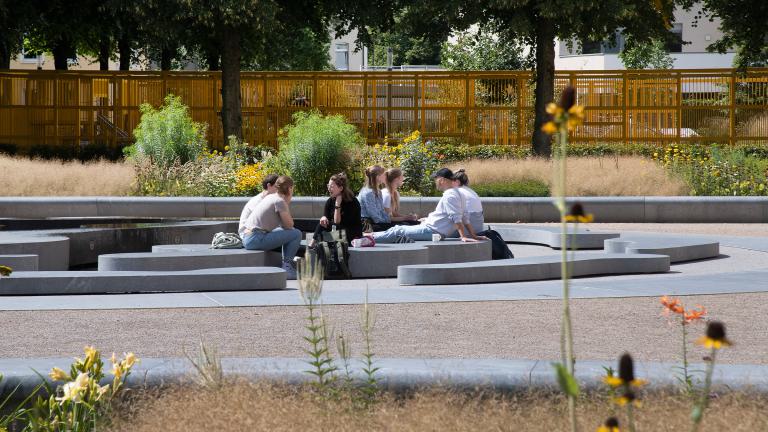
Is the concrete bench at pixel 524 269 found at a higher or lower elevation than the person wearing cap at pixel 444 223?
lower

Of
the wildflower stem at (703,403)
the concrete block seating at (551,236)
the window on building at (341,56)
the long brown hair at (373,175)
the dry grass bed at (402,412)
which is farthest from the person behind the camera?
the window on building at (341,56)


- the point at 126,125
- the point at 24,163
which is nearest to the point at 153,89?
the point at 126,125

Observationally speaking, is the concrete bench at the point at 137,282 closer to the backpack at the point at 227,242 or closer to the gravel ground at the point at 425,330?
the gravel ground at the point at 425,330

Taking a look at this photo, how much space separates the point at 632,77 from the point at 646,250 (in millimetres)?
19725

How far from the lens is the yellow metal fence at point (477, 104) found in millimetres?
32531

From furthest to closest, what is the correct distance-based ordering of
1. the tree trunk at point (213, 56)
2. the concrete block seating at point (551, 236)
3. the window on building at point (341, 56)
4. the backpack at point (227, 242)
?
the window on building at point (341, 56)
the tree trunk at point (213, 56)
the concrete block seating at point (551, 236)
the backpack at point (227, 242)

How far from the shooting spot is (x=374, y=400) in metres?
5.06

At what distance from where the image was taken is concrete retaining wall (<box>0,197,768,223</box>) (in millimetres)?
19328

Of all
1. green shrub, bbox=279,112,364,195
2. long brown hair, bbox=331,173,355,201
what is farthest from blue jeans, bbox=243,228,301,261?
green shrub, bbox=279,112,364,195

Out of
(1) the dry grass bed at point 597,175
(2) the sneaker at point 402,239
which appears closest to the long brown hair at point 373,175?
(2) the sneaker at point 402,239

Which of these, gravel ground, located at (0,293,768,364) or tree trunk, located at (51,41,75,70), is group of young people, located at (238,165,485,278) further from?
tree trunk, located at (51,41,75,70)

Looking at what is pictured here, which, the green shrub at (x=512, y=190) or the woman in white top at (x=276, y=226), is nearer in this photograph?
the woman in white top at (x=276, y=226)

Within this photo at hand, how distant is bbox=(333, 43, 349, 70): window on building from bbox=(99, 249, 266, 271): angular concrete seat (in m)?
75.6

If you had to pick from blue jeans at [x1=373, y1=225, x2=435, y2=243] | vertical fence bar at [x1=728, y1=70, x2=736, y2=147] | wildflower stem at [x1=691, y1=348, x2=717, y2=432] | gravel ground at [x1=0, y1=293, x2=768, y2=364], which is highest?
vertical fence bar at [x1=728, y1=70, x2=736, y2=147]
